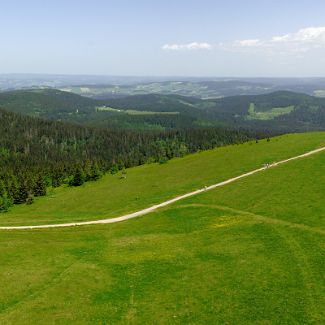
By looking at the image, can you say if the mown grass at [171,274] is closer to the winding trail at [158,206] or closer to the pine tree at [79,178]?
the winding trail at [158,206]

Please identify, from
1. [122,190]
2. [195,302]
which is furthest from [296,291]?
[122,190]

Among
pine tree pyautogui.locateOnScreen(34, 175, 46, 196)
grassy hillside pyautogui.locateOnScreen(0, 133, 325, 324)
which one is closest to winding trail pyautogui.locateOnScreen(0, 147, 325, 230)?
grassy hillside pyautogui.locateOnScreen(0, 133, 325, 324)

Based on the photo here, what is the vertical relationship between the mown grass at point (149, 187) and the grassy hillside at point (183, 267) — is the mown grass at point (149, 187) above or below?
below

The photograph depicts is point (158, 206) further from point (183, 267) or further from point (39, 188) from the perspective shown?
point (39, 188)

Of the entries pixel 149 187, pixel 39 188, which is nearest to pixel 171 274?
pixel 149 187

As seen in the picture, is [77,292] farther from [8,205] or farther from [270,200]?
[8,205]

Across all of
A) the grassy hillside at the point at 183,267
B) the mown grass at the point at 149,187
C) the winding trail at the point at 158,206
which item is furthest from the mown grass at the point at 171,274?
the mown grass at the point at 149,187
